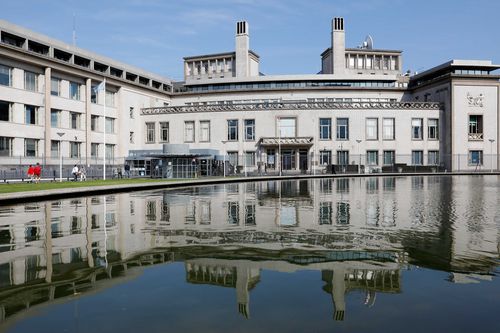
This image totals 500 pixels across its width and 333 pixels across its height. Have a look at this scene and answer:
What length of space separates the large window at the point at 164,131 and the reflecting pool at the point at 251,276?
62.3m

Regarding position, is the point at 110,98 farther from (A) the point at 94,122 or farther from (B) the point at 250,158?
(B) the point at 250,158

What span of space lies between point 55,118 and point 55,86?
4182 millimetres

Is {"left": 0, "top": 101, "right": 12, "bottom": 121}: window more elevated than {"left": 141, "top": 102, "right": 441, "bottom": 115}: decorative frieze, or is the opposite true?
{"left": 141, "top": 102, "right": 441, "bottom": 115}: decorative frieze

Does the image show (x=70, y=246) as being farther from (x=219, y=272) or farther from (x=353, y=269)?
(x=353, y=269)

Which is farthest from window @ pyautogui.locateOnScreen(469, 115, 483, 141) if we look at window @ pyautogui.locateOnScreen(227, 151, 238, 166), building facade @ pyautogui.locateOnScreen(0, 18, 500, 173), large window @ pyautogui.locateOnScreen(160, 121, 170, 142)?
large window @ pyautogui.locateOnScreen(160, 121, 170, 142)

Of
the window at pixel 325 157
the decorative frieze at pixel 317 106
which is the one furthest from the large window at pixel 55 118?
the window at pixel 325 157

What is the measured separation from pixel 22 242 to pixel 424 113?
2812 inches

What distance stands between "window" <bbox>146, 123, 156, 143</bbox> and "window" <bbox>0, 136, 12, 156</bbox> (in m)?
28.2

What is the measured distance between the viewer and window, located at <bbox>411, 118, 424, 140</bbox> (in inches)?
2825

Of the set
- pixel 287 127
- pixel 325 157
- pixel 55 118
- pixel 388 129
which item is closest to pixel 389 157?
pixel 388 129

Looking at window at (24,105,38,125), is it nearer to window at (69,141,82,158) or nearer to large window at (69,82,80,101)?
window at (69,141,82,158)

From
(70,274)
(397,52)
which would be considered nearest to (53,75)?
(70,274)

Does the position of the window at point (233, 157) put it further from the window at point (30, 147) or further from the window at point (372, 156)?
the window at point (30, 147)

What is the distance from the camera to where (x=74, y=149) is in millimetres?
58719
